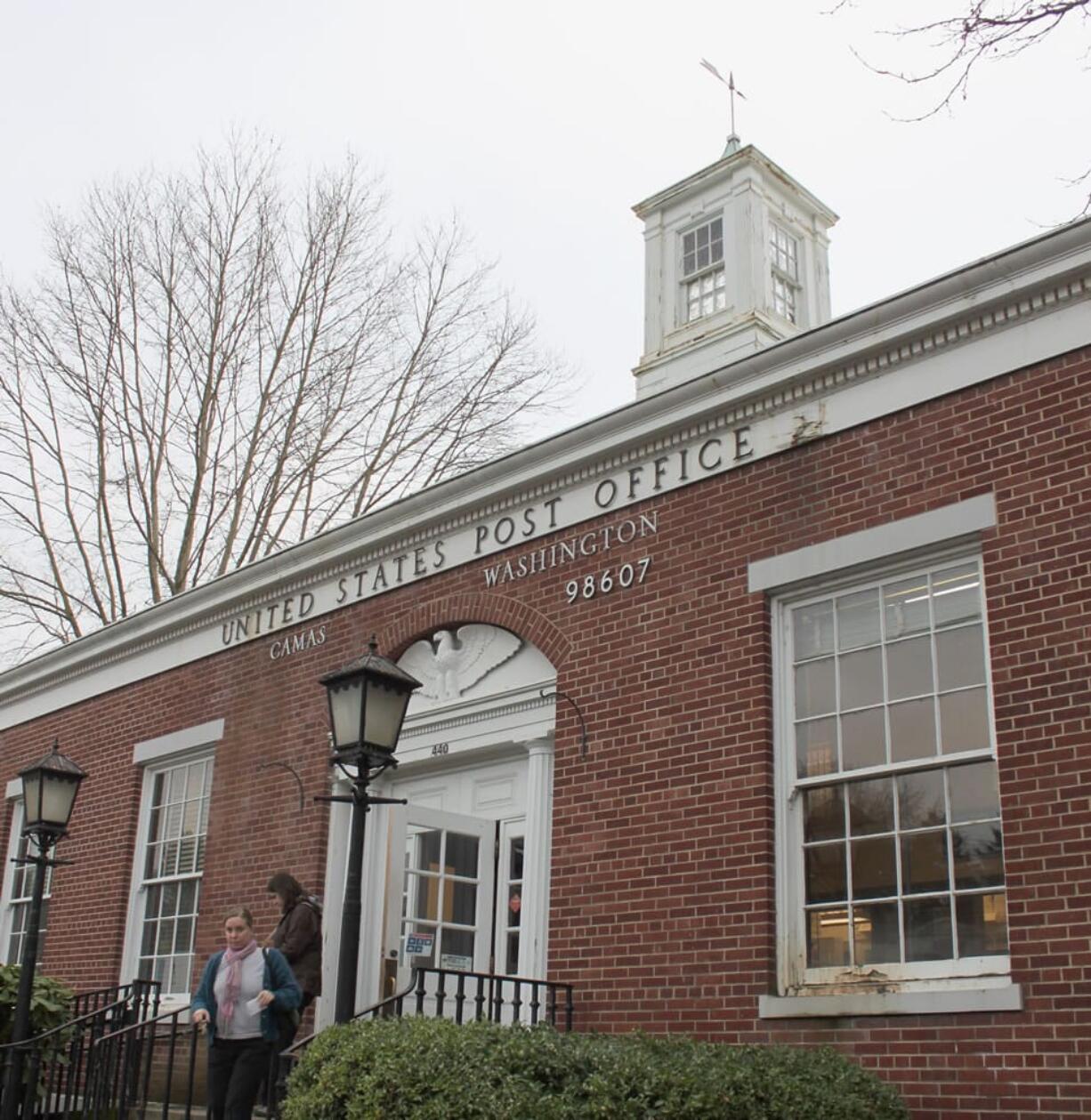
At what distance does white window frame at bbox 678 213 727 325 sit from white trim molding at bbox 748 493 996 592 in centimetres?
592

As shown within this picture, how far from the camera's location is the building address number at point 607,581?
9.85 metres

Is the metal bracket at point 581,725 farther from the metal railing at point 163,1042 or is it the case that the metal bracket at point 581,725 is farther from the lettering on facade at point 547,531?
the metal railing at point 163,1042

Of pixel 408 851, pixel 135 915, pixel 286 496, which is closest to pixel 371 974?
pixel 408 851

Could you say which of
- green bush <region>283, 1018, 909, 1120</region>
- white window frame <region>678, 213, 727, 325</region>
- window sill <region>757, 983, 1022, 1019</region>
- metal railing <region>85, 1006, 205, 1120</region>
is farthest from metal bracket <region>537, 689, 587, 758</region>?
white window frame <region>678, 213, 727, 325</region>

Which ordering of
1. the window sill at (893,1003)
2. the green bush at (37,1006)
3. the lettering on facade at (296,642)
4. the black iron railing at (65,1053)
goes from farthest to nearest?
the lettering on facade at (296,642), the green bush at (37,1006), the black iron railing at (65,1053), the window sill at (893,1003)

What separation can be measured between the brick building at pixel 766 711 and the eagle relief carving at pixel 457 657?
28mm

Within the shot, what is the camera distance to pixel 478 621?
11047 millimetres

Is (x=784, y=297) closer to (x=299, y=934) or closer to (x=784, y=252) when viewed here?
(x=784, y=252)

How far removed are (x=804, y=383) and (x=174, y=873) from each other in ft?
25.3

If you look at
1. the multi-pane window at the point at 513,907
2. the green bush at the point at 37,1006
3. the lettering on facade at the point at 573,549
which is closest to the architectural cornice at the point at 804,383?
the lettering on facade at the point at 573,549

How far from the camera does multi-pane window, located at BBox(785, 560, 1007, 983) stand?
300 inches

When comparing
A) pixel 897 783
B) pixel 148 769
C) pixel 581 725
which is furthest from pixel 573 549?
Answer: pixel 148 769

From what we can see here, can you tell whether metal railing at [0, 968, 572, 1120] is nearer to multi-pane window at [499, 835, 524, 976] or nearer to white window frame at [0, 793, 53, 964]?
multi-pane window at [499, 835, 524, 976]

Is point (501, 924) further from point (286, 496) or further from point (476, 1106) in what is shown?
point (286, 496)
